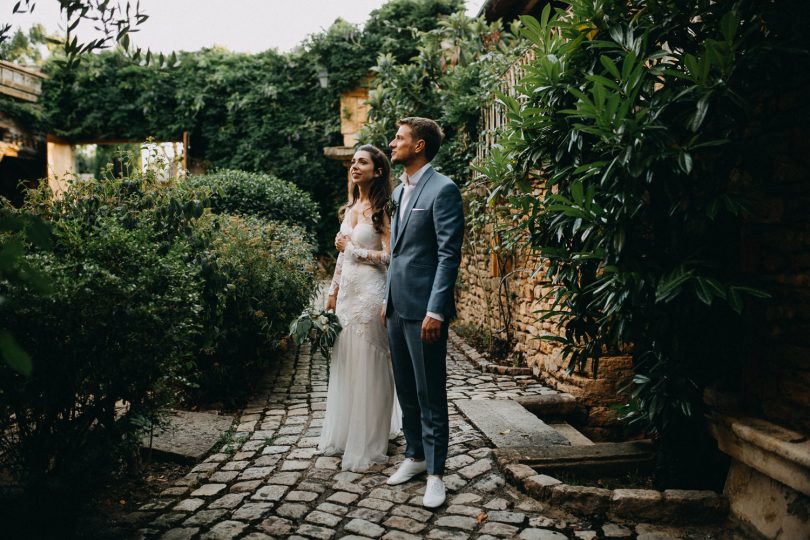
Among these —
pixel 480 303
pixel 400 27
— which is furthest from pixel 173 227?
pixel 400 27

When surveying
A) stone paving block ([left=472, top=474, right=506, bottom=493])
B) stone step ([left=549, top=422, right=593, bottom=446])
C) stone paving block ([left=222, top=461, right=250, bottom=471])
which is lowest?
stone step ([left=549, top=422, right=593, bottom=446])

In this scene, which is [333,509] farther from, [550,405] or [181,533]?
[550,405]

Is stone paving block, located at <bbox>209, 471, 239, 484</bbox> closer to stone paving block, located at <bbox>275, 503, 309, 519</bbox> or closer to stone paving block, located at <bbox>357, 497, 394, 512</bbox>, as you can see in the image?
stone paving block, located at <bbox>275, 503, 309, 519</bbox>

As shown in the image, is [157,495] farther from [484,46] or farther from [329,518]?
[484,46]

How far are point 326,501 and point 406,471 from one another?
1.76 ft

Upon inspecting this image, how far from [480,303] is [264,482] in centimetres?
553

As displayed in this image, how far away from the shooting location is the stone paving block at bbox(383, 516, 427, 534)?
3.01 metres

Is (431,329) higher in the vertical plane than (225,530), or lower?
higher

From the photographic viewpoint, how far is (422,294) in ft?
11.0

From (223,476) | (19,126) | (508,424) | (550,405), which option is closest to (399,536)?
(223,476)

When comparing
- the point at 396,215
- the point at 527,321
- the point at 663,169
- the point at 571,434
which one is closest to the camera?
the point at 663,169

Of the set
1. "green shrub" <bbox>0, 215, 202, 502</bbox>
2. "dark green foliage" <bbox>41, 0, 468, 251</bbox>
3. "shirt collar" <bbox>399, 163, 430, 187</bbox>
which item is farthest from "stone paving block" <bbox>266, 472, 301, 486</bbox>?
"dark green foliage" <bbox>41, 0, 468, 251</bbox>

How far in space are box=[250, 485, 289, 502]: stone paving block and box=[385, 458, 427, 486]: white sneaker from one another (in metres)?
0.66

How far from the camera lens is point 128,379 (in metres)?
3.07
